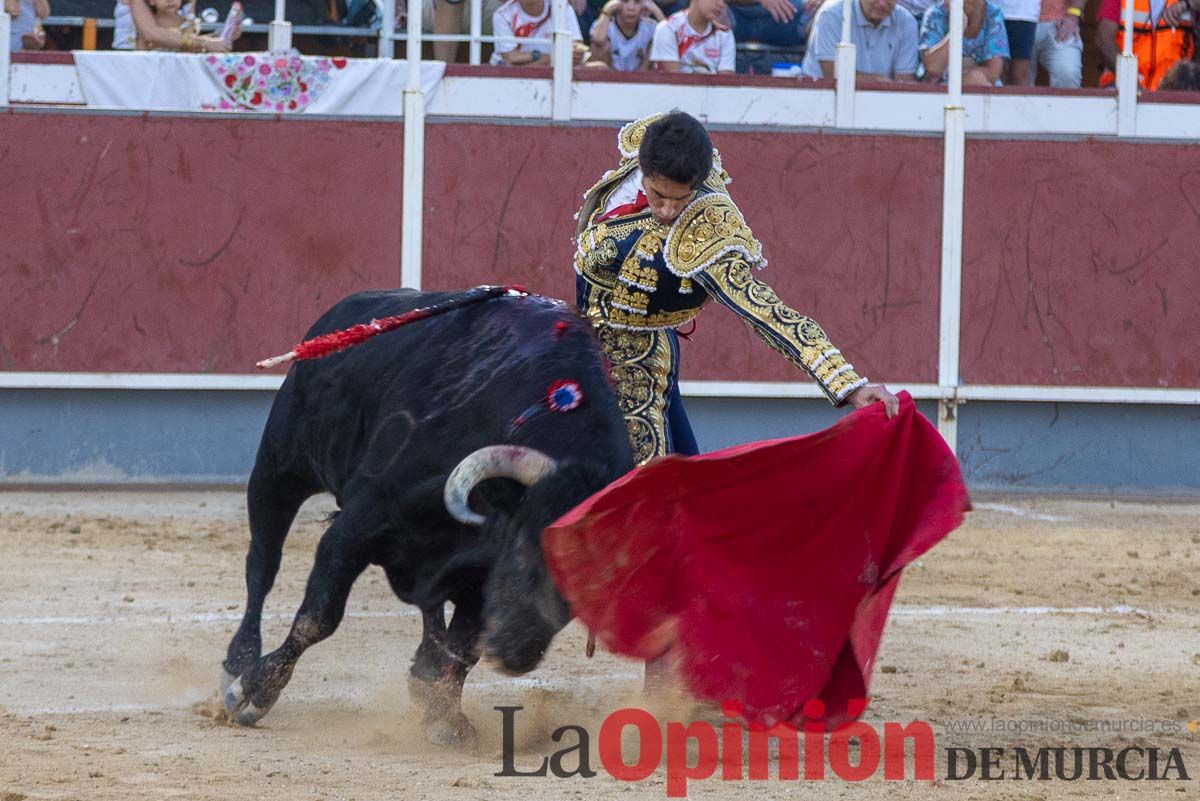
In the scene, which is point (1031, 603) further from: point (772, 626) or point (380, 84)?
point (380, 84)

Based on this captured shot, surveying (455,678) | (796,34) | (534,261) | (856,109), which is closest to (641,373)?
(455,678)

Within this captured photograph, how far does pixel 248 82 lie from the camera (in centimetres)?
783

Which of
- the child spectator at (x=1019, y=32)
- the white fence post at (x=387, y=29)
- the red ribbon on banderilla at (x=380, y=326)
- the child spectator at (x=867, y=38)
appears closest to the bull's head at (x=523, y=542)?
the red ribbon on banderilla at (x=380, y=326)

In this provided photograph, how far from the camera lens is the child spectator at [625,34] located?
27.4 ft

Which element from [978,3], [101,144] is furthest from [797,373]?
[101,144]

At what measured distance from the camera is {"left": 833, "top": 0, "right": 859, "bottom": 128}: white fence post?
314 inches

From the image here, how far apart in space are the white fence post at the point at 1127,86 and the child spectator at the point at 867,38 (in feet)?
3.22

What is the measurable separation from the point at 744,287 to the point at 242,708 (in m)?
1.46

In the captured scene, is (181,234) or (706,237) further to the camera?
(181,234)

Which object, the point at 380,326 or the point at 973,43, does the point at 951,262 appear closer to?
the point at 973,43

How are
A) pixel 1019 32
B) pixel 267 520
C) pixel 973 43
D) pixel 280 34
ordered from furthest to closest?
pixel 1019 32 → pixel 973 43 → pixel 280 34 → pixel 267 520

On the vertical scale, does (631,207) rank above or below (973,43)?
below

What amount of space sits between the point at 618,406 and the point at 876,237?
197 inches

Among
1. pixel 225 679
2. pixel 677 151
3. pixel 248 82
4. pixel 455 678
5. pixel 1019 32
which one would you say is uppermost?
pixel 1019 32
